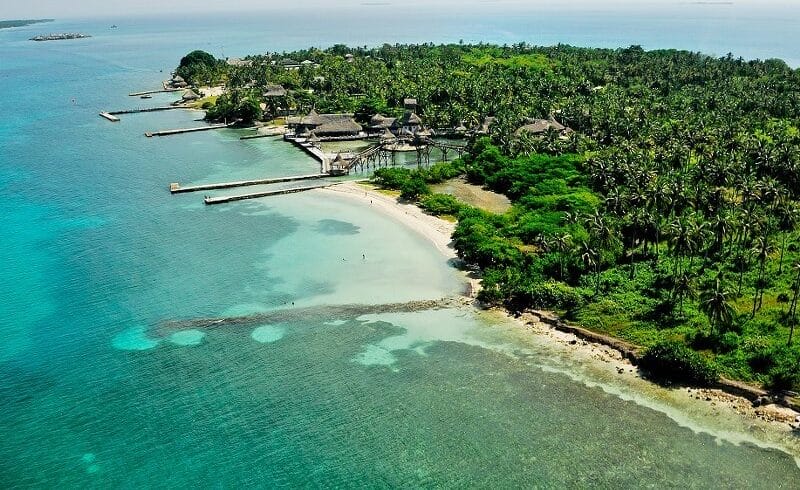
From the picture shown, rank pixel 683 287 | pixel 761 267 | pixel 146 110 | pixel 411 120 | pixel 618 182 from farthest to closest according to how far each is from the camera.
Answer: pixel 146 110 → pixel 411 120 → pixel 618 182 → pixel 761 267 → pixel 683 287

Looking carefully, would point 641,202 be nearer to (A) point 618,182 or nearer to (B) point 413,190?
(A) point 618,182

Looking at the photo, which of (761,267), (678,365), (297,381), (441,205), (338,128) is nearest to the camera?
(678,365)

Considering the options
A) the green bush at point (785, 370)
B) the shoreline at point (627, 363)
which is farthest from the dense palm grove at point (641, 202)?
the shoreline at point (627, 363)

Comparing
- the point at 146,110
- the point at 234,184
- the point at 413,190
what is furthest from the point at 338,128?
the point at 146,110

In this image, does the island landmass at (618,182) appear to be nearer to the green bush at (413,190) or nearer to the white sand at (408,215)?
the green bush at (413,190)

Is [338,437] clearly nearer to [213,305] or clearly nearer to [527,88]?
[213,305]

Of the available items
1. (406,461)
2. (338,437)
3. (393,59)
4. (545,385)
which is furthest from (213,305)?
(393,59)
